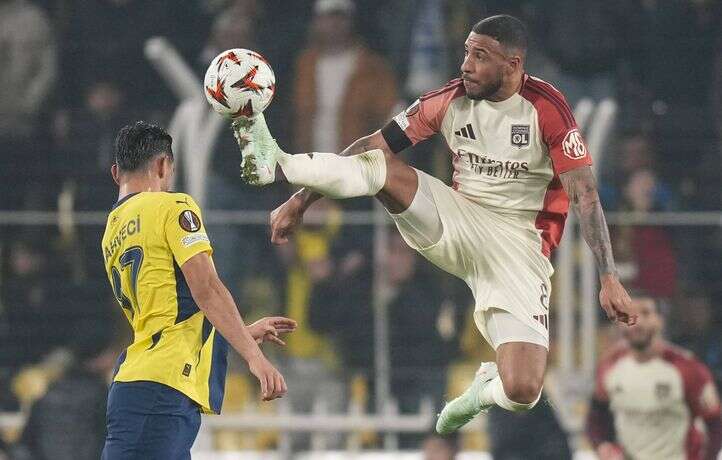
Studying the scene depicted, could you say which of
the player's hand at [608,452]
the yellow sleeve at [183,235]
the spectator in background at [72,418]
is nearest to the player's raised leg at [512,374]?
the yellow sleeve at [183,235]

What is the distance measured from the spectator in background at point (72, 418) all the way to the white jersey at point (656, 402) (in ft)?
9.20

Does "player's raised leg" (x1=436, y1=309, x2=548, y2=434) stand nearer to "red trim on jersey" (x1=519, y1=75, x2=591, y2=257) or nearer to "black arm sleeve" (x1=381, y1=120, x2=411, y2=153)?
"red trim on jersey" (x1=519, y1=75, x2=591, y2=257)

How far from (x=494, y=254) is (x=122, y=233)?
1.66m

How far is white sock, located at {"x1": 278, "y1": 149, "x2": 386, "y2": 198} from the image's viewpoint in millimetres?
5227

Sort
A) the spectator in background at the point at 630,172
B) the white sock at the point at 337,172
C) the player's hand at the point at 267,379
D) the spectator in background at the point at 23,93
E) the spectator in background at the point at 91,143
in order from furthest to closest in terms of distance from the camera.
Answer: the spectator in background at the point at 23,93, the spectator in background at the point at 91,143, the spectator in background at the point at 630,172, the white sock at the point at 337,172, the player's hand at the point at 267,379

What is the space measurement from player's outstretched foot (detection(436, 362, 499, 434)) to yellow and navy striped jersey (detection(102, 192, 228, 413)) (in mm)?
1414

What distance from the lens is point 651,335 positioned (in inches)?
324

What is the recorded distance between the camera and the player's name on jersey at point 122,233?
4.65 m

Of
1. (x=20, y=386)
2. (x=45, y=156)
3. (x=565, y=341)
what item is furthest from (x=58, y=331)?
(x=565, y=341)

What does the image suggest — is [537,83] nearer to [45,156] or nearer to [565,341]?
[565,341]

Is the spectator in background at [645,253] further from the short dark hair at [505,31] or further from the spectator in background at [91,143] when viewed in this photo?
the short dark hair at [505,31]

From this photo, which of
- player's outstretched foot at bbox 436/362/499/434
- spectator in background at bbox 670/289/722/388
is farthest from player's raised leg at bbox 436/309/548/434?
spectator in background at bbox 670/289/722/388

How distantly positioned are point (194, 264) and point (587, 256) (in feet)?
14.1

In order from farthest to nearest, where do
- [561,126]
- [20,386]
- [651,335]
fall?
[20,386]
[651,335]
[561,126]
